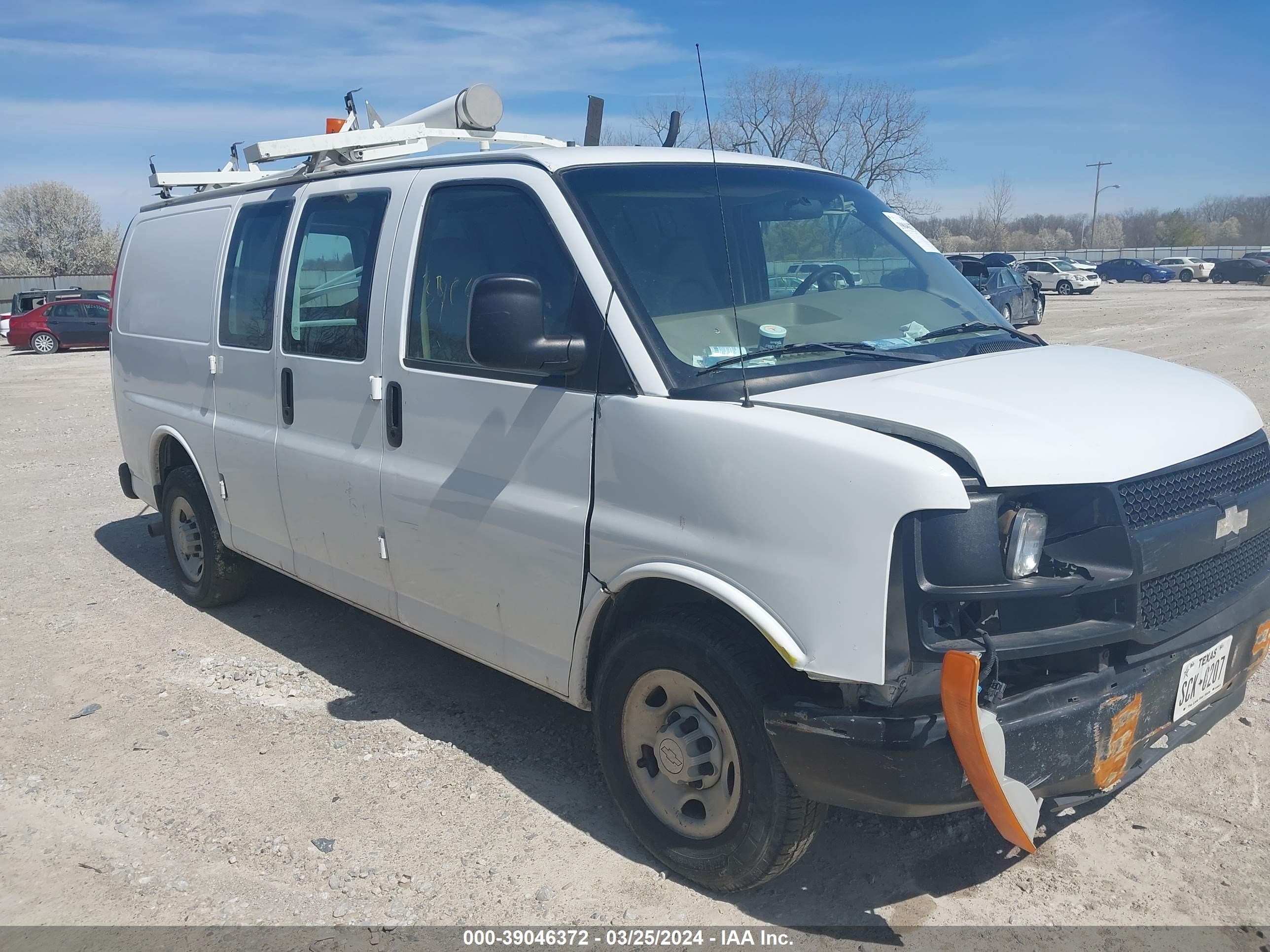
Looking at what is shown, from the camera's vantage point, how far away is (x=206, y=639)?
5695 millimetres

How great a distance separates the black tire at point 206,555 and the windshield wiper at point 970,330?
391 cm

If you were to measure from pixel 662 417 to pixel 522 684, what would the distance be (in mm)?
2326

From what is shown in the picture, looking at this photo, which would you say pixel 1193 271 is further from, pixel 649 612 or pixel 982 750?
pixel 982 750

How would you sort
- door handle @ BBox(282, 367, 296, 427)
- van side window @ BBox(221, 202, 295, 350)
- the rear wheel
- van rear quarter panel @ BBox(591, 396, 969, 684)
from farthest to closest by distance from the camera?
1. the rear wheel
2. van side window @ BBox(221, 202, 295, 350)
3. door handle @ BBox(282, 367, 296, 427)
4. van rear quarter panel @ BBox(591, 396, 969, 684)

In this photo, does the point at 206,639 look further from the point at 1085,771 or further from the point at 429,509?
the point at 1085,771

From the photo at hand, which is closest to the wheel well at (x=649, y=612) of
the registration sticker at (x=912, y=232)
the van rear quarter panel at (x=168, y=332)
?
the registration sticker at (x=912, y=232)

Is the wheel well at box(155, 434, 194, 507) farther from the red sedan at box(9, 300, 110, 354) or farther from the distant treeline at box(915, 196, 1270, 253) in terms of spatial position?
the distant treeline at box(915, 196, 1270, 253)

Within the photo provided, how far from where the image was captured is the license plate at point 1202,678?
3.00m

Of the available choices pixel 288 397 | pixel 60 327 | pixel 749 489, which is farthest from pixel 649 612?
pixel 60 327

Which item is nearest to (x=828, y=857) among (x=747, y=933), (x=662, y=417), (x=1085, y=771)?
(x=747, y=933)

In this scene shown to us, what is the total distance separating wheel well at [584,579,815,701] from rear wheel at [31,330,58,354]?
3121cm

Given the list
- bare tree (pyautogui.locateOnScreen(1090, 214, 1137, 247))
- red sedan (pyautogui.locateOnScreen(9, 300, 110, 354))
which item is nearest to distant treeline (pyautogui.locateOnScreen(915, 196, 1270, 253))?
bare tree (pyautogui.locateOnScreen(1090, 214, 1137, 247))

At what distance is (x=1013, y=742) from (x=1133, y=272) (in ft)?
206

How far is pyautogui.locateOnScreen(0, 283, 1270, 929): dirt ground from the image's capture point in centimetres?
323
